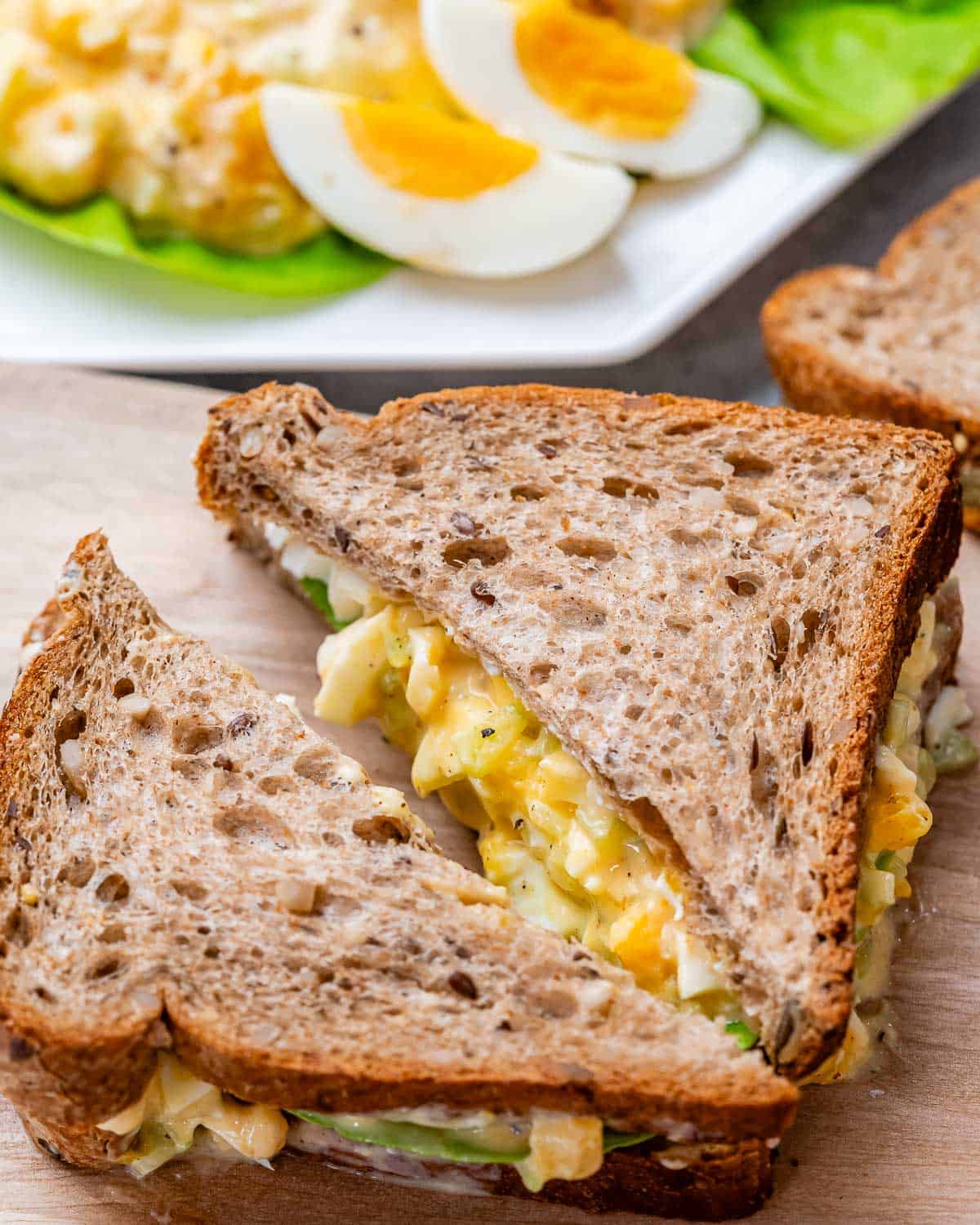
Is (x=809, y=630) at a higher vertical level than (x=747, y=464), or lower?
lower

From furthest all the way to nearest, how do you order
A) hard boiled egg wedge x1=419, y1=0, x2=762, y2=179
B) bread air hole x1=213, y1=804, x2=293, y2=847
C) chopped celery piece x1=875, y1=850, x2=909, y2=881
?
hard boiled egg wedge x1=419, y1=0, x2=762, y2=179, chopped celery piece x1=875, y1=850, x2=909, y2=881, bread air hole x1=213, y1=804, x2=293, y2=847

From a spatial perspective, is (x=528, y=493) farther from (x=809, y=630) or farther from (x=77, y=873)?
(x=77, y=873)

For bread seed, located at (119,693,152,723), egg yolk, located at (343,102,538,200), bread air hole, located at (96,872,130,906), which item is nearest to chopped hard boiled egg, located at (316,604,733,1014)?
bread seed, located at (119,693,152,723)

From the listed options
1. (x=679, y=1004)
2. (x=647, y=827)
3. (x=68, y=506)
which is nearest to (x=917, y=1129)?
(x=679, y=1004)

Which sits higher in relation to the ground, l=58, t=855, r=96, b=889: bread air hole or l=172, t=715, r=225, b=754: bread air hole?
l=172, t=715, r=225, b=754: bread air hole

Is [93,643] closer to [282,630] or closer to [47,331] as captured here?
[282,630]

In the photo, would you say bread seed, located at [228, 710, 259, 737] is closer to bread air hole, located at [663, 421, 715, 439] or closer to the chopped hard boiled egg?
the chopped hard boiled egg

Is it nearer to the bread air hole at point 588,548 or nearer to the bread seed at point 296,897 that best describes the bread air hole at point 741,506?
the bread air hole at point 588,548

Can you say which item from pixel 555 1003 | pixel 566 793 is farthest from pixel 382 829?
pixel 555 1003
